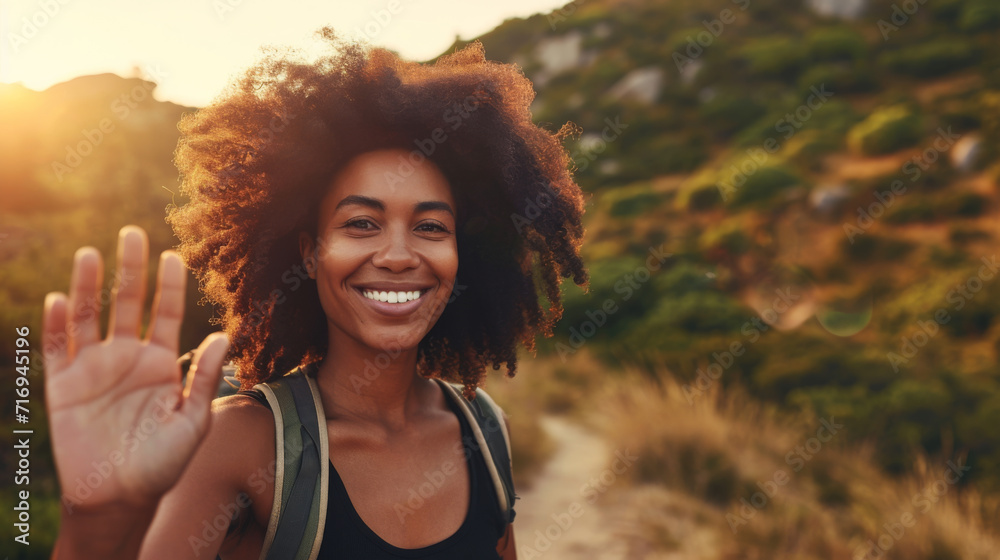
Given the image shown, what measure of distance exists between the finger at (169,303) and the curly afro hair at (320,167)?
842 millimetres

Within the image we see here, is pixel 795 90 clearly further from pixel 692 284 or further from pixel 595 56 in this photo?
pixel 692 284

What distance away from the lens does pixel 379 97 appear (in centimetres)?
198

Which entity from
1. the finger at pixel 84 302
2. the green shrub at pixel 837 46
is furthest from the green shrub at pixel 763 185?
the finger at pixel 84 302

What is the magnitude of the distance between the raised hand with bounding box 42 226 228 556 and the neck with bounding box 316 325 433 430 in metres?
0.72

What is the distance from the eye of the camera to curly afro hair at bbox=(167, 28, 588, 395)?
78.3 inches

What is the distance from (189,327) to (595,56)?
3653 cm

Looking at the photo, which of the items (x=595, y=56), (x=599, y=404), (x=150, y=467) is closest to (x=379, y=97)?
(x=150, y=467)

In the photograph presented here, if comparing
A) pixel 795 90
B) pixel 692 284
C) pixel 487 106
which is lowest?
pixel 692 284

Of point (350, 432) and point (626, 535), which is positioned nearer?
point (350, 432)

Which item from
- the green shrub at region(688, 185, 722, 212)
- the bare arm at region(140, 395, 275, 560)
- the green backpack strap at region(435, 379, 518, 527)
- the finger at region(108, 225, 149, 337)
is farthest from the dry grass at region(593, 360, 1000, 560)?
the green shrub at region(688, 185, 722, 212)

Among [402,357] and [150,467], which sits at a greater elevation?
[150,467]

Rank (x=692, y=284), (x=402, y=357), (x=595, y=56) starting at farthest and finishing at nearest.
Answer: (x=595, y=56) → (x=692, y=284) → (x=402, y=357)

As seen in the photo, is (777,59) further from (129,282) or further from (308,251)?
(129,282)

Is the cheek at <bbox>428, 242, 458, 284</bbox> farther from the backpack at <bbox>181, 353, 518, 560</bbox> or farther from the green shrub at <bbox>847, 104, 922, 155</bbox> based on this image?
the green shrub at <bbox>847, 104, 922, 155</bbox>
